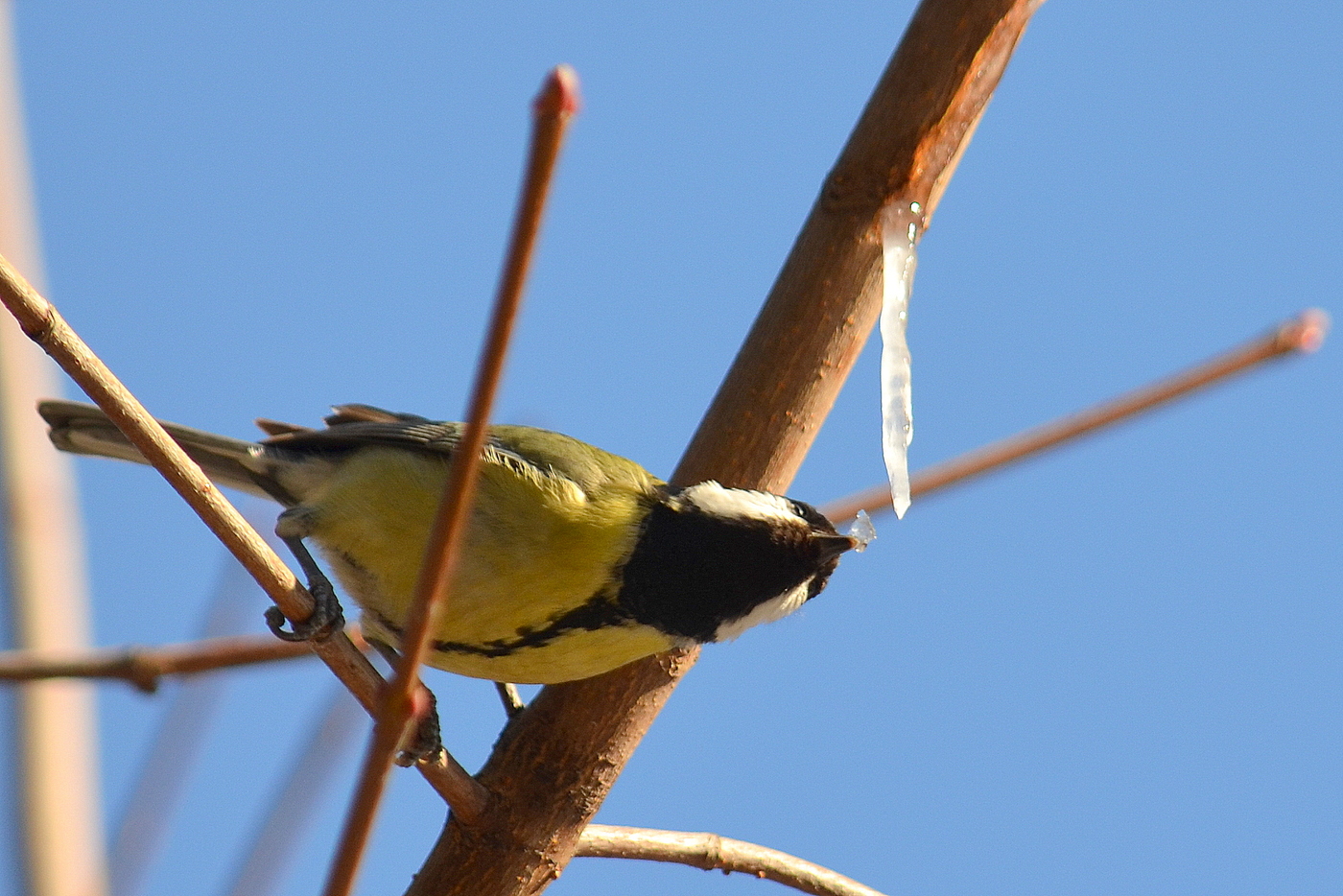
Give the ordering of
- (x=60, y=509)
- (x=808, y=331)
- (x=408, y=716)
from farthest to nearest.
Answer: (x=60, y=509), (x=808, y=331), (x=408, y=716)

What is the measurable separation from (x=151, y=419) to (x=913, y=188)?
56.8 inches

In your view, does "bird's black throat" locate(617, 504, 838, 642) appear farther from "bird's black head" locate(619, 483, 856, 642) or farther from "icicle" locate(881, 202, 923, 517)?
"icicle" locate(881, 202, 923, 517)

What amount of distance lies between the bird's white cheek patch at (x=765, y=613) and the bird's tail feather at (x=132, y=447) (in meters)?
1.18

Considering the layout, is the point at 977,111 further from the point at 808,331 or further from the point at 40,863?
the point at 40,863

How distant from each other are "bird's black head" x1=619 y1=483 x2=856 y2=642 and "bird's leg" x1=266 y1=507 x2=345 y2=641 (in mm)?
599

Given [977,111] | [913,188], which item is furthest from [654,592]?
[977,111]

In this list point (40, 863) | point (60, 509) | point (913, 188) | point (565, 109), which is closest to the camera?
point (565, 109)

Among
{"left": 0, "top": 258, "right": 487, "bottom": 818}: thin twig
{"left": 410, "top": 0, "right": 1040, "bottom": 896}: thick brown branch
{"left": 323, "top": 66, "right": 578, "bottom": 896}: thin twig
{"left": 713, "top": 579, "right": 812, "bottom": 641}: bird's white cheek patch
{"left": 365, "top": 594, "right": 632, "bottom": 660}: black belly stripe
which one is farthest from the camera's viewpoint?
{"left": 713, "top": 579, "right": 812, "bottom": 641}: bird's white cheek patch

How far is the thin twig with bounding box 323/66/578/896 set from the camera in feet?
2.57

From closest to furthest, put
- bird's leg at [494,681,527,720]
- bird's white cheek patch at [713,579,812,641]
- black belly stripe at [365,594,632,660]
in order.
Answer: black belly stripe at [365,594,632,660] < bird's white cheek patch at [713,579,812,641] < bird's leg at [494,681,527,720]

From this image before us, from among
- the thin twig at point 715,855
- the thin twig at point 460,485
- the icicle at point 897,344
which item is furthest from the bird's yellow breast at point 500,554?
the thin twig at point 460,485

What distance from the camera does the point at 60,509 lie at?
277 cm

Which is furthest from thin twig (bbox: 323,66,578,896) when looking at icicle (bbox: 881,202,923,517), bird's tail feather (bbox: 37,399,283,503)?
bird's tail feather (bbox: 37,399,283,503)

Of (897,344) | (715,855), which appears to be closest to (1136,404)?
(897,344)
